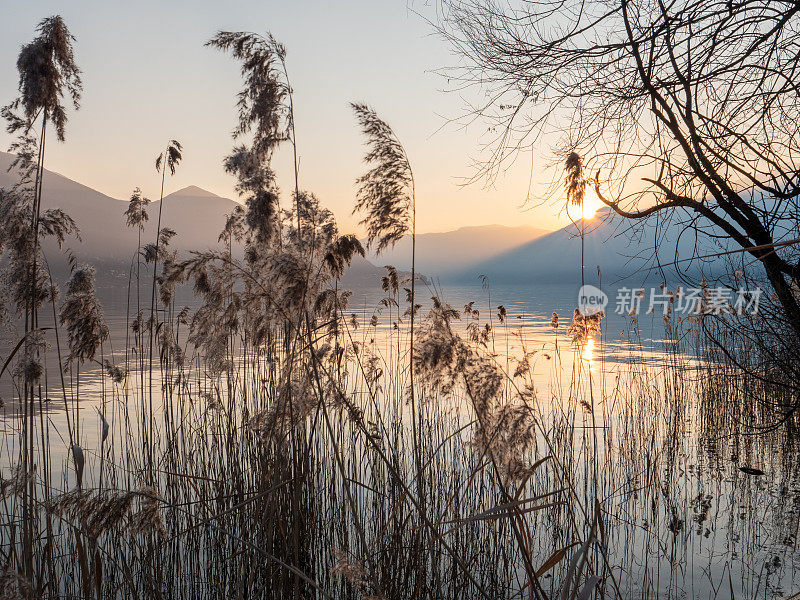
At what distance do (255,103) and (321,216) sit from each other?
26.6 inches

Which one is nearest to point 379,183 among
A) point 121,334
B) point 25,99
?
point 25,99

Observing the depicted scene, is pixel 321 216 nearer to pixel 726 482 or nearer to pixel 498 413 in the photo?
pixel 498 413

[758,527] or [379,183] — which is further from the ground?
[379,183]

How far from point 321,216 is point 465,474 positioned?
2846 millimetres

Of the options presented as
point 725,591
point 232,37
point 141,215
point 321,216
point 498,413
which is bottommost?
point 725,591

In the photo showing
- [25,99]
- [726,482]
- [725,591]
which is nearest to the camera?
[25,99]

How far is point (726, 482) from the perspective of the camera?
5.72m

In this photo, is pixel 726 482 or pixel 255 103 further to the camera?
pixel 726 482

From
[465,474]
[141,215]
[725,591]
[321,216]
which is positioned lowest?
[725,591]

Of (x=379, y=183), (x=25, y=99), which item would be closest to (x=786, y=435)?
(x=379, y=183)

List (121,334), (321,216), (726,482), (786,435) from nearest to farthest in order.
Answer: (321,216)
(726,482)
(786,435)
(121,334)

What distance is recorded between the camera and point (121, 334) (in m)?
20.0

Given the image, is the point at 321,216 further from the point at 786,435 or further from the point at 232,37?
the point at 786,435

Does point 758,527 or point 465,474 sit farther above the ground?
point 465,474
